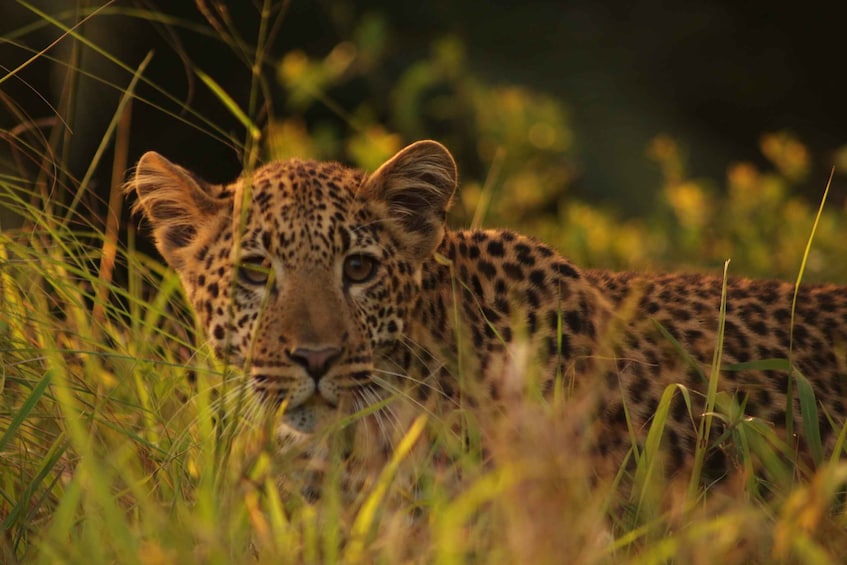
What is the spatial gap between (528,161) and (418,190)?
5.13 metres

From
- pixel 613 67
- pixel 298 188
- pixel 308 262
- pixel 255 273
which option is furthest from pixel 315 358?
pixel 613 67

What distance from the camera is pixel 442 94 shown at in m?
11.2

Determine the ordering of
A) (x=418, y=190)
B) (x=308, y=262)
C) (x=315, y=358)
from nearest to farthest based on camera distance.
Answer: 1. (x=315, y=358)
2. (x=308, y=262)
3. (x=418, y=190)

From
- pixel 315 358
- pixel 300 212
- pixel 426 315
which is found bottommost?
pixel 315 358

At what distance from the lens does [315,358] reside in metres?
4.70

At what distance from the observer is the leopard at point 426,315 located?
4824 millimetres

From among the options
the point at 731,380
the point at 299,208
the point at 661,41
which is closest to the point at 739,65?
the point at 661,41

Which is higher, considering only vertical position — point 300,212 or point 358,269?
point 300,212

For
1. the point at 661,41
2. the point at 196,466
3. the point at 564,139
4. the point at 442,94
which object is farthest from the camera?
the point at 661,41

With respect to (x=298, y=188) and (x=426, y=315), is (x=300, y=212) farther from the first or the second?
(x=426, y=315)

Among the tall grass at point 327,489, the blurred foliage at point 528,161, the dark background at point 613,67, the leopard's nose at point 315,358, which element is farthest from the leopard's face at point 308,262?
the dark background at point 613,67

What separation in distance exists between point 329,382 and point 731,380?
6.08 ft

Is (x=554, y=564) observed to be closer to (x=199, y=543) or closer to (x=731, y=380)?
(x=199, y=543)

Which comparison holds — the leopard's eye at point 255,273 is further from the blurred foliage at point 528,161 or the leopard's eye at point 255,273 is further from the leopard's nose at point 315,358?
the blurred foliage at point 528,161
